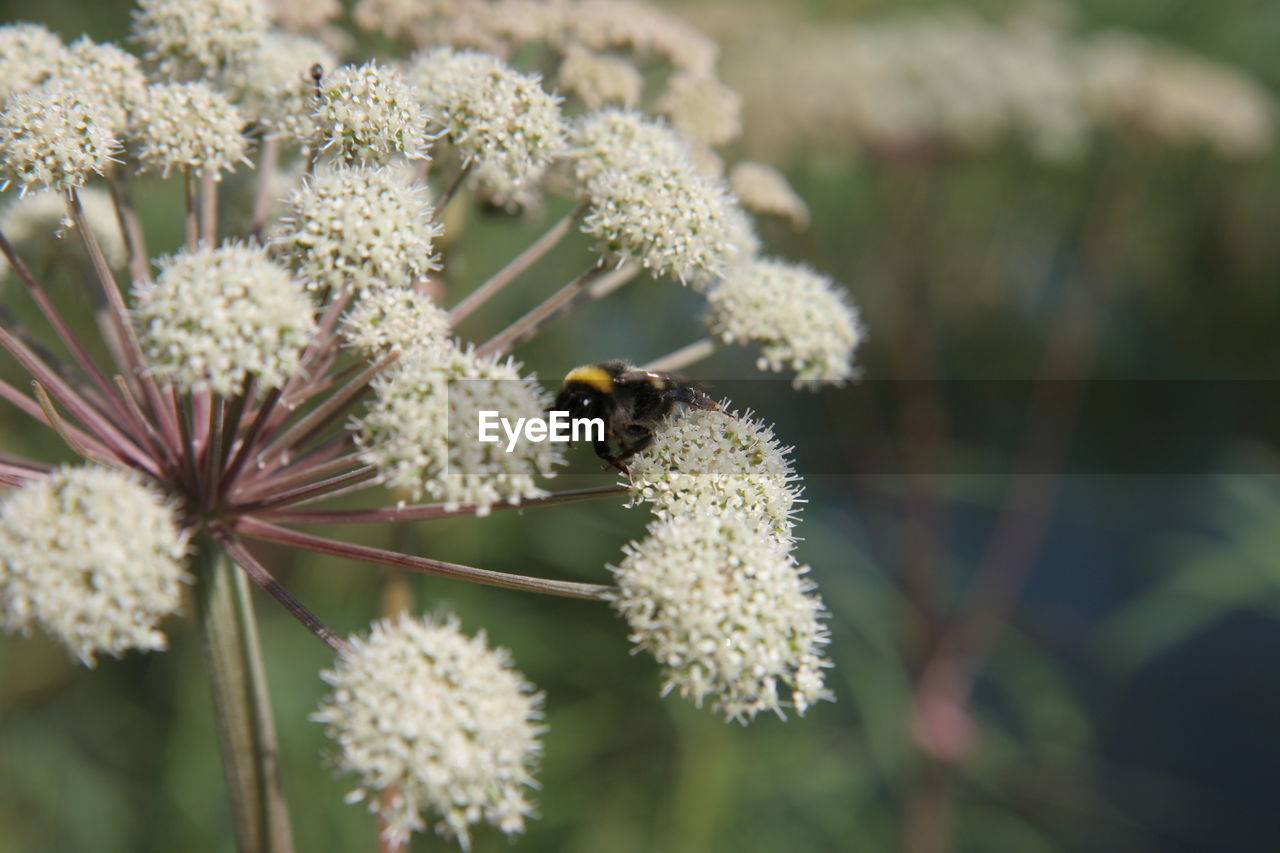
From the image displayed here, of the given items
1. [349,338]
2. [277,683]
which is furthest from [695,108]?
[277,683]

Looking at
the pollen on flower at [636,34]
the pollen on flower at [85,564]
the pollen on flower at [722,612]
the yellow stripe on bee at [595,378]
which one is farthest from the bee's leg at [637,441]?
the pollen on flower at [636,34]

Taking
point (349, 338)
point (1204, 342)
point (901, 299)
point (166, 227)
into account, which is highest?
point (1204, 342)

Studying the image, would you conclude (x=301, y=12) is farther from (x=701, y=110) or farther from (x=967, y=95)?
(x=967, y=95)

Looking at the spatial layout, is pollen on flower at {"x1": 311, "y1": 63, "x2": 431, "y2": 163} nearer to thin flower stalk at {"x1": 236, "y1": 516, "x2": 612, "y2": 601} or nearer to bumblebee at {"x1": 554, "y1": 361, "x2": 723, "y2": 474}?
bumblebee at {"x1": 554, "y1": 361, "x2": 723, "y2": 474}

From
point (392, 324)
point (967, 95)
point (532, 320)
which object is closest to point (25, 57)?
point (392, 324)

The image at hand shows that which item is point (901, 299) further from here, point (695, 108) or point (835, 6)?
point (835, 6)

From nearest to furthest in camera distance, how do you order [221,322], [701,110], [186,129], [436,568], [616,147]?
[221,322] → [436,568] → [186,129] → [616,147] → [701,110]
